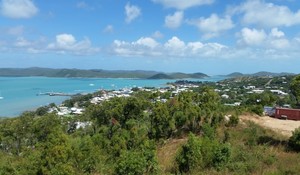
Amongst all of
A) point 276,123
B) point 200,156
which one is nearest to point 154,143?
point 200,156

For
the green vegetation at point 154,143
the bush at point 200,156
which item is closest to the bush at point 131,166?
the green vegetation at point 154,143

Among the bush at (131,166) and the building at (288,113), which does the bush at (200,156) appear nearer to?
the bush at (131,166)

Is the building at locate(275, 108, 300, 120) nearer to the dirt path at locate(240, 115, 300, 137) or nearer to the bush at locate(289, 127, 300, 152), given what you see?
the dirt path at locate(240, 115, 300, 137)

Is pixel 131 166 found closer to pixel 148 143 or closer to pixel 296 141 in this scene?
pixel 148 143

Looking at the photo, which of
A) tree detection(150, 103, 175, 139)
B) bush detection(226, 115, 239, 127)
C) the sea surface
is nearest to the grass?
bush detection(226, 115, 239, 127)

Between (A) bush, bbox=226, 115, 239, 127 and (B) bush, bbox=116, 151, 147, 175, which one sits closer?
(B) bush, bbox=116, 151, 147, 175

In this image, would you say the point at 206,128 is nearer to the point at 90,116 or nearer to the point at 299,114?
the point at 299,114

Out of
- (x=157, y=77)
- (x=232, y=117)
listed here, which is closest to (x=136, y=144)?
(x=232, y=117)

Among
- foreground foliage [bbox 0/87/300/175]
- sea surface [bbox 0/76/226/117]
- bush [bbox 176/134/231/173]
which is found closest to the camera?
foreground foliage [bbox 0/87/300/175]
